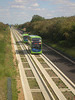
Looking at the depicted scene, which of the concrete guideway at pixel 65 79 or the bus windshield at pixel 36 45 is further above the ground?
the bus windshield at pixel 36 45

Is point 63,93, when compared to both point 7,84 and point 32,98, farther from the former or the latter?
A: point 7,84

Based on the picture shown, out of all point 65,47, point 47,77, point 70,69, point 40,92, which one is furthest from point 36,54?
point 40,92

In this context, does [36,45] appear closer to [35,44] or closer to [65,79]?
[35,44]

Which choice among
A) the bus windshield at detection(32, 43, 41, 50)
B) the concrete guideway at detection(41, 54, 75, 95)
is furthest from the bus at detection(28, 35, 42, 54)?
the concrete guideway at detection(41, 54, 75, 95)

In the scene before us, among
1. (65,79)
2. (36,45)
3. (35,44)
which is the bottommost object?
(65,79)

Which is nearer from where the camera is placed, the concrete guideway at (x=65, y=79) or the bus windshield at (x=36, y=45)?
the concrete guideway at (x=65, y=79)

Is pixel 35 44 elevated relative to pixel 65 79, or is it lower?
elevated

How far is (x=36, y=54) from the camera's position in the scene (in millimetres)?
29203

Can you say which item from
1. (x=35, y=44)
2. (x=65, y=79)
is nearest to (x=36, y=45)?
(x=35, y=44)

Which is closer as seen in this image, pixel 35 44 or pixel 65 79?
pixel 65 79

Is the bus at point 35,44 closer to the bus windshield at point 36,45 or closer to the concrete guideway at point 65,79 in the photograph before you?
the bus windshield at point 36,45

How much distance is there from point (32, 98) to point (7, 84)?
121 inches

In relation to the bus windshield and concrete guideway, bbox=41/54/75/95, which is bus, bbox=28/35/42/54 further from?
concrete guideway, bbox=41/54/75/95

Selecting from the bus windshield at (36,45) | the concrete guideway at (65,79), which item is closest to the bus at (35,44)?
the bus windshield at (36,45)
